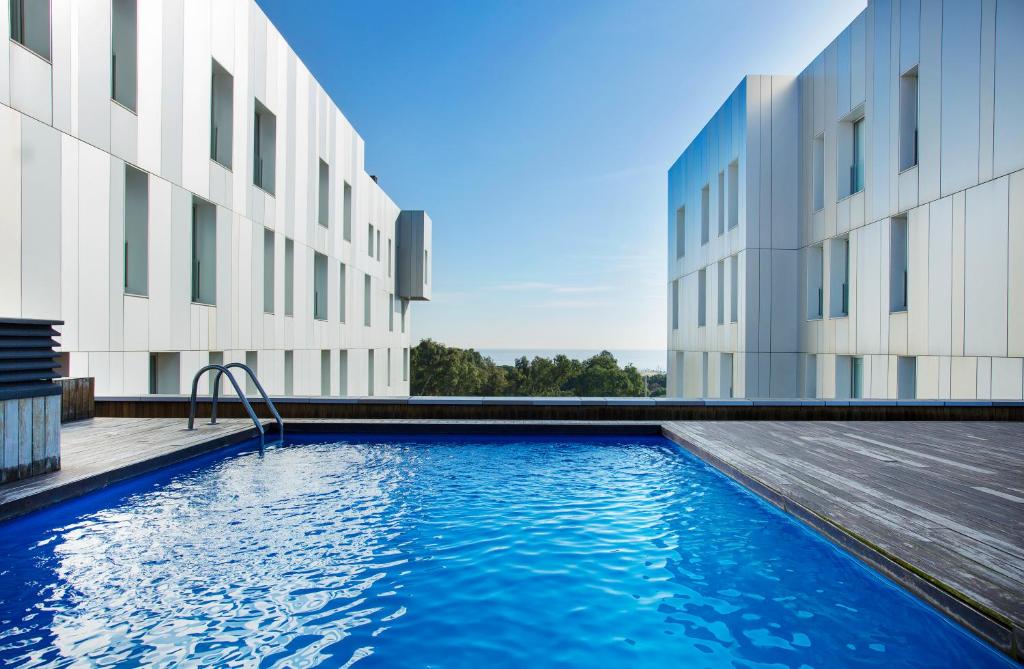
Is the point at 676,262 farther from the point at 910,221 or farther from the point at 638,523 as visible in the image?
the point at 638,523

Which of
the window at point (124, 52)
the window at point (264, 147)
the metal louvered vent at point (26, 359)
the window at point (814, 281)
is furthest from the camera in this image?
the window at point (814, 281)

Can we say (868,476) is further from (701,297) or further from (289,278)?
(701,297)

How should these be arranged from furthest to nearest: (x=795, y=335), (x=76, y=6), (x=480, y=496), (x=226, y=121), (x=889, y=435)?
(x=795, y=335)
(x=226, y=121)
(x=76, y=6)
(x=889, y=435)
(x=480, y=496)

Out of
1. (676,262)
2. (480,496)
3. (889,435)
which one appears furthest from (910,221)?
(676,262)

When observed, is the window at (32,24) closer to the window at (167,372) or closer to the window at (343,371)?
the window at (167,372)

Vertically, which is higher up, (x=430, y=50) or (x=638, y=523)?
(x=430, y=50)

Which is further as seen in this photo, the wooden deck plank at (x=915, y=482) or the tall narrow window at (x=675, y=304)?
the tall narrow window at (x=675, y=304)

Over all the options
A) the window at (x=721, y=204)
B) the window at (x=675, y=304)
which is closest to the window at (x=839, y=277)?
the window at (x=721, y=204)

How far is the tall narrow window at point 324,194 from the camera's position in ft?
Answer: 56.1

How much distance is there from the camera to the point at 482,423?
25.6 feet

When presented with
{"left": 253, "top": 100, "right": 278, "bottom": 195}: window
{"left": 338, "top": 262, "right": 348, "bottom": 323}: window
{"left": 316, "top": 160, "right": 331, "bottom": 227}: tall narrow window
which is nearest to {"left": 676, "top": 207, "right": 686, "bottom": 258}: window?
{"left": 338, "top": 262, "right": 348, "bottom": 323}: window

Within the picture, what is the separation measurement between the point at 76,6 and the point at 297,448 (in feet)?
20.4

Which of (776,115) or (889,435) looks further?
(776,115)

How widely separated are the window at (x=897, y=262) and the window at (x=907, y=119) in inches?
40.2
